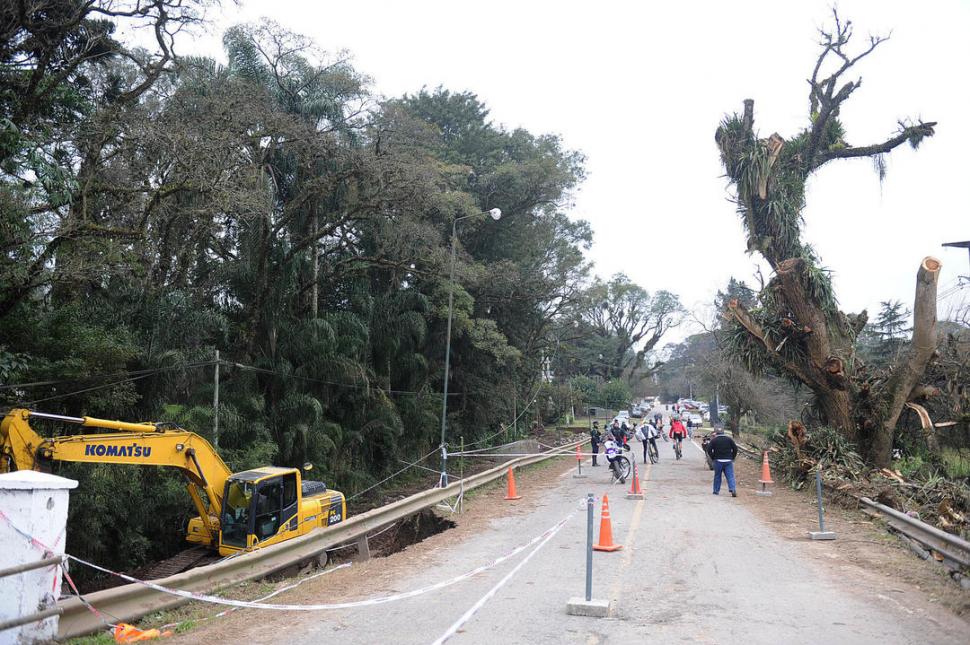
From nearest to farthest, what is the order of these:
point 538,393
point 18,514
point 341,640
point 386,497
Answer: point 18,514
point 341,640
point 386,497
point 538,393

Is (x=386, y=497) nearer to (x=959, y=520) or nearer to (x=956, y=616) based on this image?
(x=959, y=520)

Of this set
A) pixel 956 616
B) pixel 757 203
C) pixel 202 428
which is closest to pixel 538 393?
pixel 757 203

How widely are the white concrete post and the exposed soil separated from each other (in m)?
8.54

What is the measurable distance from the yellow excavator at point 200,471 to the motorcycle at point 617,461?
28.2 feet

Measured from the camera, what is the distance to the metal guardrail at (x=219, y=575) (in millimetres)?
6695

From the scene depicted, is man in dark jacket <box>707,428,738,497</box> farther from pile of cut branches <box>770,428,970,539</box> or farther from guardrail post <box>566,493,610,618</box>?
guardrail post <box>566,493,610,618</box>

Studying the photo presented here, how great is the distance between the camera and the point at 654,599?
7.73 m

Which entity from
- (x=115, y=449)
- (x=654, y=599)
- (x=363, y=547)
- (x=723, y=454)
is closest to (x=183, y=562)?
(x=115, y=449)

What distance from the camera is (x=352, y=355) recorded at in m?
26.5

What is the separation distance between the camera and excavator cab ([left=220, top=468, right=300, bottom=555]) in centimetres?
1279

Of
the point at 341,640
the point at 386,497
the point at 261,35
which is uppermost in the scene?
the point at 261,35

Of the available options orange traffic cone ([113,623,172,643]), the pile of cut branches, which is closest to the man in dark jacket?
the pile of cut branches

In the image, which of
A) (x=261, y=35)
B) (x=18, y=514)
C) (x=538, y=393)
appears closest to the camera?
(x=18, y=514)

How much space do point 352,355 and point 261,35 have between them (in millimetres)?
11806
